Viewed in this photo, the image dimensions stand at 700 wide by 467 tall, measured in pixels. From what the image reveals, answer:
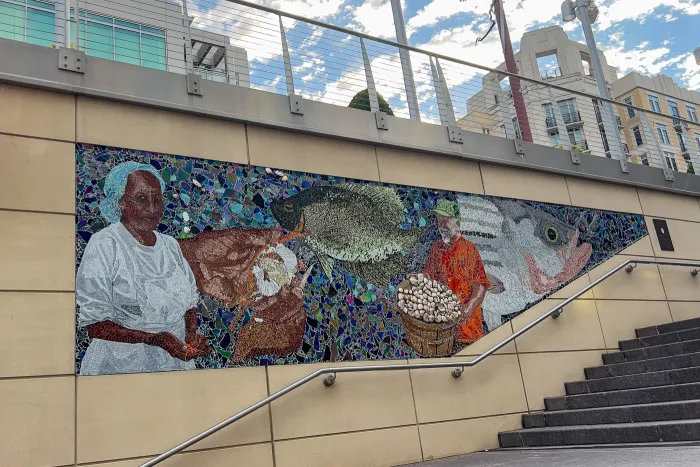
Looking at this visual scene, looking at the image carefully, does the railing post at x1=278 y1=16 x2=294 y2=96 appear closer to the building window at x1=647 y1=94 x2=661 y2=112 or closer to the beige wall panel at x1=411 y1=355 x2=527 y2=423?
the beige wall panel at x1=411 y1=355 x2=527 y2=423

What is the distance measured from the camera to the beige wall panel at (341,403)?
19.8 ft

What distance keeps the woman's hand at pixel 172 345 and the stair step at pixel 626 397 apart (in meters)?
4.41

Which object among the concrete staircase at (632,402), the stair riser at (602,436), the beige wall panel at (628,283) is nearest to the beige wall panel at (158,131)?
the stair riser at (602,436)

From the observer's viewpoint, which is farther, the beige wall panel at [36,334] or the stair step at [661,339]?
the stair step at [661,339]

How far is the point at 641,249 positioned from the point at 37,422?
8386 mm

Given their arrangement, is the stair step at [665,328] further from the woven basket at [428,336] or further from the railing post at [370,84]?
the railing post at [370,84]

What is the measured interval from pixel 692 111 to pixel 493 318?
137 ft

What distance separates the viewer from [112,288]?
5.55 m

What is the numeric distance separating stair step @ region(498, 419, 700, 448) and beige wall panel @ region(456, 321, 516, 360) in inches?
37.1

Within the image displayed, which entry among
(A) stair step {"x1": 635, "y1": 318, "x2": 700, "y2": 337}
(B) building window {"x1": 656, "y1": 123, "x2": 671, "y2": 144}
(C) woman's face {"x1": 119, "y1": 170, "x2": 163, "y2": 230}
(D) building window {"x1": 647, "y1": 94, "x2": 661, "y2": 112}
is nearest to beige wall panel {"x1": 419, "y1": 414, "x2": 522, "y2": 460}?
(A) stair step {"x1": 635, "y1": 318, "x2": 700, "y2": 337}

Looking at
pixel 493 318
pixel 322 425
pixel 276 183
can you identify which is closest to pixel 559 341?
pixel 493 318

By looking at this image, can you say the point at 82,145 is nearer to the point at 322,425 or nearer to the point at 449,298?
the point at 322,425

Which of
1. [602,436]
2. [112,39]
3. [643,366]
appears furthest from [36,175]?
[112,39]

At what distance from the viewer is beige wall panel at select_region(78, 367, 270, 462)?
513cm
